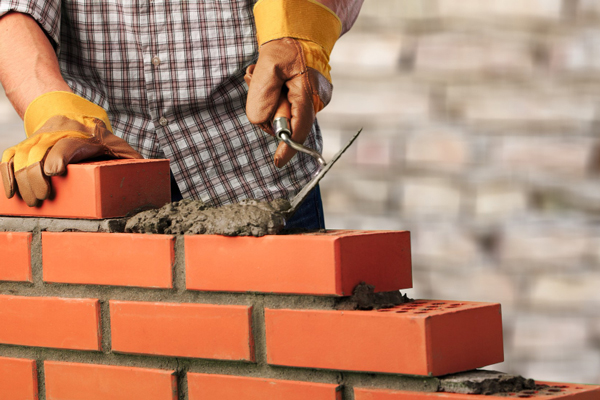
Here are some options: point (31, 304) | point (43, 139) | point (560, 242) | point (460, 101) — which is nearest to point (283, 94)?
point (43, 139)

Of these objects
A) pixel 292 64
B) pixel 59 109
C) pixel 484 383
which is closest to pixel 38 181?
pixel 59 109

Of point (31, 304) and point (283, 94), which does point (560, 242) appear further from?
point (31, 304)

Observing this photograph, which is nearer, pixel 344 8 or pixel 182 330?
pixel 182 330

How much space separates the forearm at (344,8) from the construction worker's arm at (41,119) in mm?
510

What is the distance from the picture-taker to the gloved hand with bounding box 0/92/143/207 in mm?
1235

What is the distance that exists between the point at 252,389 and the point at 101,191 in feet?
1.37

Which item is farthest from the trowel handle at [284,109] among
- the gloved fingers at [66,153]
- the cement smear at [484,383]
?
the cement smear at [484,383]

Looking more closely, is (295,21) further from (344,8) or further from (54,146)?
(54,146)

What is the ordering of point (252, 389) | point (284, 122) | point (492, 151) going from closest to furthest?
point (252, 389) → point (284, 122) → point (492, 151)

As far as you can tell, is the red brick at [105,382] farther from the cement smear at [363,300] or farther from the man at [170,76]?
the man at [170,76]

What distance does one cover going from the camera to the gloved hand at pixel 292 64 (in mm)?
1345

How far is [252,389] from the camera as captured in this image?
3.63 feet

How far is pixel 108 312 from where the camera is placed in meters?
1.21

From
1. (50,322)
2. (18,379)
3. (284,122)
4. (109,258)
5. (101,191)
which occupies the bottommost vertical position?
(18,379)
